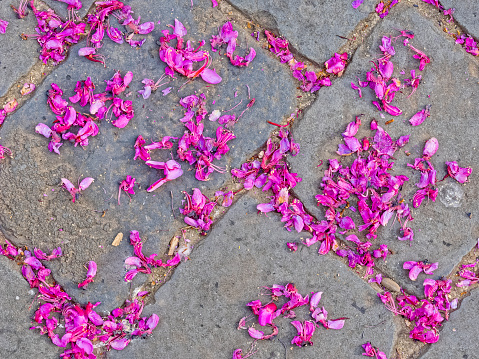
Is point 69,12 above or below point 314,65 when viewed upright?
below

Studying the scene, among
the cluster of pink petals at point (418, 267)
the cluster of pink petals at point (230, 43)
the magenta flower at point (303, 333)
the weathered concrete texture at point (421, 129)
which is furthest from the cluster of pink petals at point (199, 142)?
the cluster of pink petals at point (418, 267)

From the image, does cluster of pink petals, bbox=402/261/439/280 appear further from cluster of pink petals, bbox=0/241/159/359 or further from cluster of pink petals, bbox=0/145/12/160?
cluster of pink petals, bbox=0/145/12/160

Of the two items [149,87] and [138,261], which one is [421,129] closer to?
[149,87]

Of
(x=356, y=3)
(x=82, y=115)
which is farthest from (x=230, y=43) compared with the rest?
(x=82, y=115)

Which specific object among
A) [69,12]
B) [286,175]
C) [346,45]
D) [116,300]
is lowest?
[116,300]

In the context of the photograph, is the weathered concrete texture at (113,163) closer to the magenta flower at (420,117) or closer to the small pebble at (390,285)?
the magenta flower at (420,117)

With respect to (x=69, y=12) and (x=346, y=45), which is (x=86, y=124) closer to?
(x=69, y=12)

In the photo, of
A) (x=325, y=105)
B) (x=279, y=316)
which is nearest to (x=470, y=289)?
(x=279, y=316)
